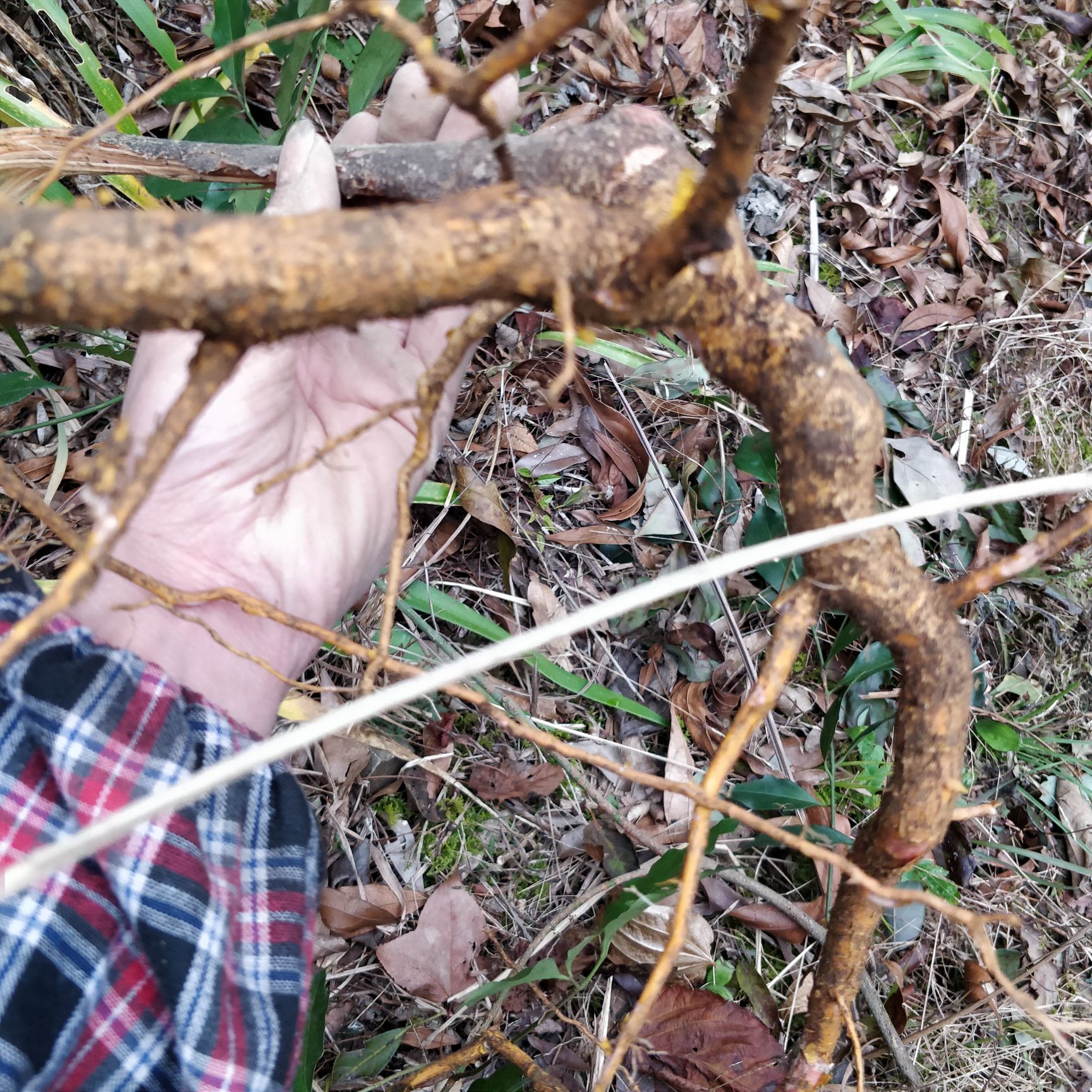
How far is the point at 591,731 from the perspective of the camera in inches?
59.0

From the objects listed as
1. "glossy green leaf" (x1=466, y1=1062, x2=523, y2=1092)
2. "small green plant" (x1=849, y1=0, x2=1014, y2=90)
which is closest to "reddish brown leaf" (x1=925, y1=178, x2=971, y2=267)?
"small green plant" (x1=849, y1=0, x2=1014, y2=90)

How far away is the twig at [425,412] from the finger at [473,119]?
23.4 inches

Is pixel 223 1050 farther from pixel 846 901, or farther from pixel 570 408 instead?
pixel 570 408

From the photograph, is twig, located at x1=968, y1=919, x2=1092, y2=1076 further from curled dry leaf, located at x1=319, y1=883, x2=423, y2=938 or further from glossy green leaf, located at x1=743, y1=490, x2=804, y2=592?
curled dry leaf, located at x1=319, y1=883, x2=423, y2=938

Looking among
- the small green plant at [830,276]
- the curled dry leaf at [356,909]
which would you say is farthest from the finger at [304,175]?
the small green plant at [830,276]

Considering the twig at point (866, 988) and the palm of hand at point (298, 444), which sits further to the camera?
the twig at point (866, 988)

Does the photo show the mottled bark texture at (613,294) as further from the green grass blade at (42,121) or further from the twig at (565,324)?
the green grass blade at (42,121)

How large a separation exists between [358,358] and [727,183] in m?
0.81

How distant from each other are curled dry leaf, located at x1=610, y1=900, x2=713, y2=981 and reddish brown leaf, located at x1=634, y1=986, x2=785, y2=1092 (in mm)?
51

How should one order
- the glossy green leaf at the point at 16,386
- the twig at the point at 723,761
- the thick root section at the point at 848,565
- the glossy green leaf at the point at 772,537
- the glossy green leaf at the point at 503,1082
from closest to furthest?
1. the twig at the point at 723,761
2. the thick root section at the point at 848,565
3. the glossy green leaf at the point at 503,1082
4. the glossy green leaf at the point at 16,386
5. the glossy green leaf at the point at 772,537

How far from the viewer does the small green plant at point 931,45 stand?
6.09 ft

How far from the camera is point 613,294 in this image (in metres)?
0.72

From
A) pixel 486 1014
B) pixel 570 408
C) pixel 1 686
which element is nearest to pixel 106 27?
pixel 570 408

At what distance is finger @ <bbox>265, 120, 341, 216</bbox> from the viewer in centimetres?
104
